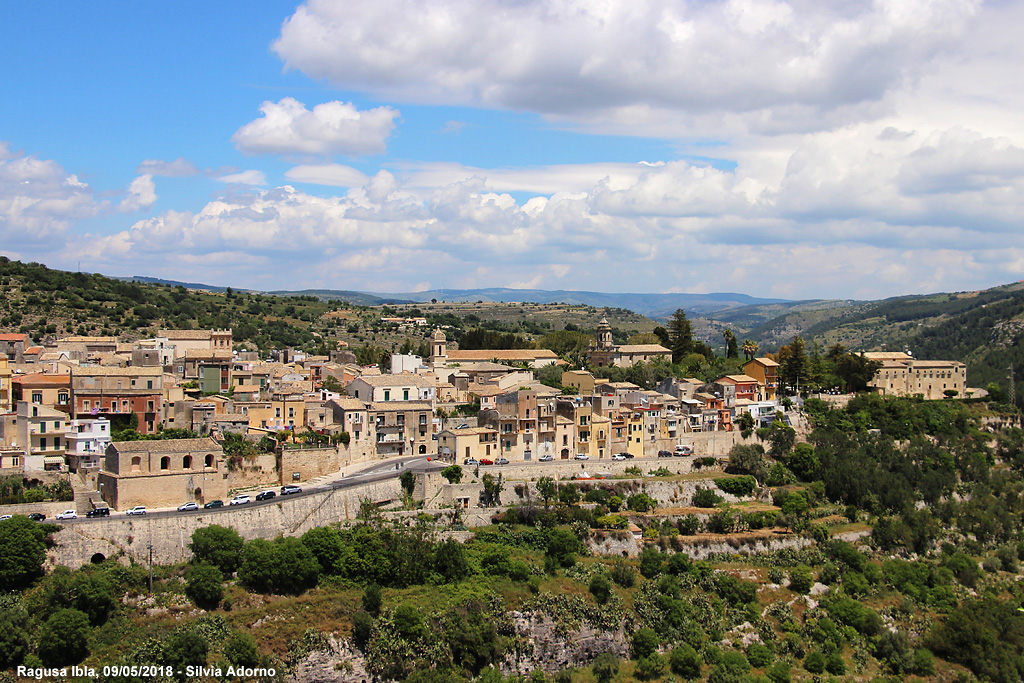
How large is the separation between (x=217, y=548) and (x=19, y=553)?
6902mm

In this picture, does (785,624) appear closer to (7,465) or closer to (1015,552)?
(1015,552)

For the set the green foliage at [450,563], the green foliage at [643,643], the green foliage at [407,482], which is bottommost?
the green foliage at [643,643]

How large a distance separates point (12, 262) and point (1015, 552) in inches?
3863

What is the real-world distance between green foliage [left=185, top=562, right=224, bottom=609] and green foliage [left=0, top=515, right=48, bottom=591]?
17.6 feet

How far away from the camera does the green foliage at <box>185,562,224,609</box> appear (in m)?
32.9

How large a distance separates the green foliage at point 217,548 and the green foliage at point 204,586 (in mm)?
896

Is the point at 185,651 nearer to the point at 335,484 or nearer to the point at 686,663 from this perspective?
the point at 335,484

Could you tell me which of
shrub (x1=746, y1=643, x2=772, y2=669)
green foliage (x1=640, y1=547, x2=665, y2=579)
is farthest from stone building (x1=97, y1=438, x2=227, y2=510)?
shrub (x1=746, y1=643, x2=772, y2=669)

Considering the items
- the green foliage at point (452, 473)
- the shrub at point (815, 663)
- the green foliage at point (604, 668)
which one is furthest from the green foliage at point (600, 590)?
the shrub at point (815, 663)

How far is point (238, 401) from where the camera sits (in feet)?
167

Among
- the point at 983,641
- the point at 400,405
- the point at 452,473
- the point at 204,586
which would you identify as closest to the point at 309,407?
the point at 400,405

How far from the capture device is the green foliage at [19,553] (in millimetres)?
31312

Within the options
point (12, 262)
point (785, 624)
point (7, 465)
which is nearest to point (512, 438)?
point (785, 624)

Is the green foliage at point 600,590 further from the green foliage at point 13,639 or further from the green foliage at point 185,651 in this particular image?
the green foliage at point 13,639
